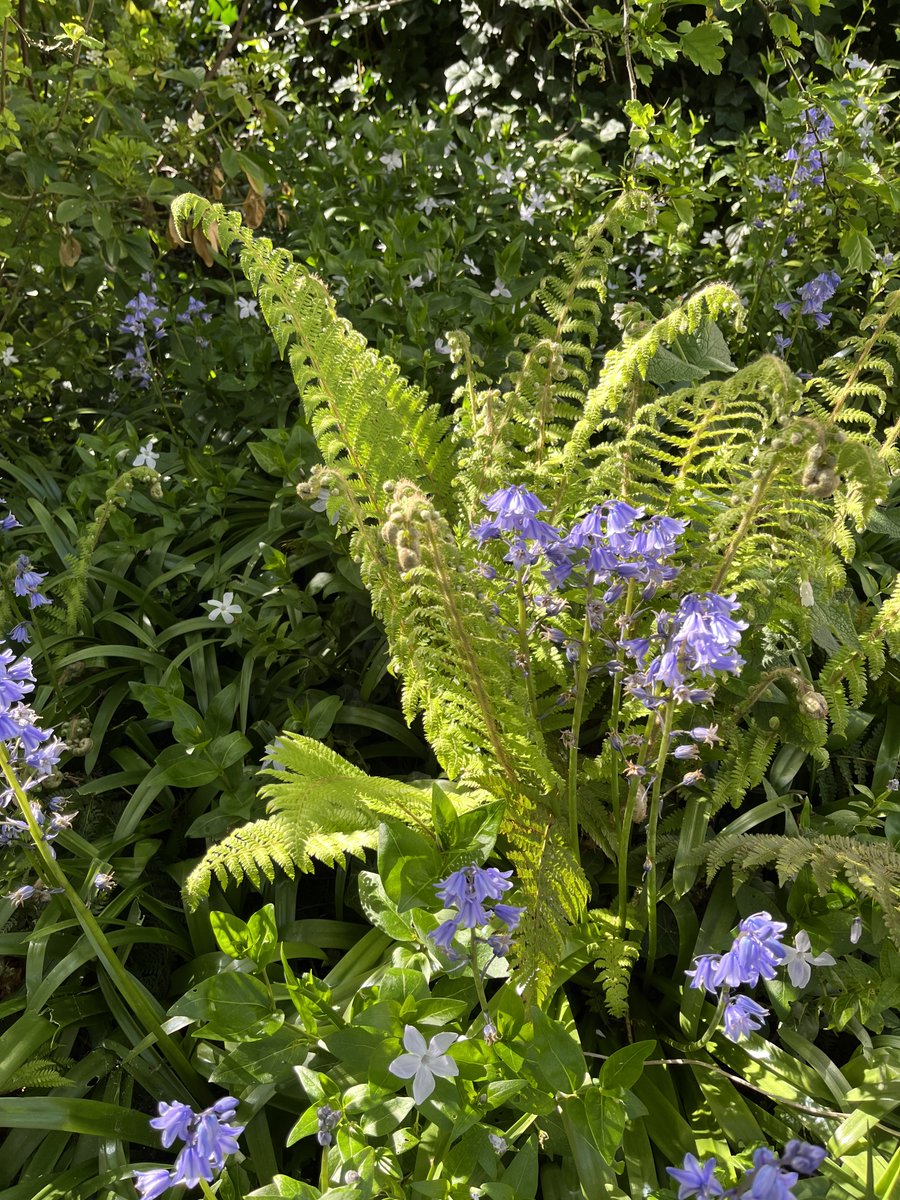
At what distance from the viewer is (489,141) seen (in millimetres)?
4027

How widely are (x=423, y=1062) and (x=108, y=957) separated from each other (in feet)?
2.01

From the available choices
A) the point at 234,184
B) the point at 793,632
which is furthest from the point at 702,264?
the point at 793,632

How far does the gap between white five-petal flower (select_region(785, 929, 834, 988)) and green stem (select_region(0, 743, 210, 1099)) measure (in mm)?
1047

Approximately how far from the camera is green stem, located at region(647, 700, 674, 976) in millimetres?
1426

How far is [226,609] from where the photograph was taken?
233cm

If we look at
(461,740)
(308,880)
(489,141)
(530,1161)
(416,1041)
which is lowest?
(530,1161)

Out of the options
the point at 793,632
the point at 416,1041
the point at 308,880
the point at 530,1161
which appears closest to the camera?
the point at 416,1041

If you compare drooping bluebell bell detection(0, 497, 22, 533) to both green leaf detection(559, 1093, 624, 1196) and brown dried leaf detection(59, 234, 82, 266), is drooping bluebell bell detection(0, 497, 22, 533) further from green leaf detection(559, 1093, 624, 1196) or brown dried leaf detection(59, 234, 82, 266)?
green leaf detection(559, 1093, 624, 1196)

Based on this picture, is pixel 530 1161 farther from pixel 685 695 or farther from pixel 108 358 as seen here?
pixel 108 358

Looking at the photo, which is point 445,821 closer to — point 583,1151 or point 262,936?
point 262,936

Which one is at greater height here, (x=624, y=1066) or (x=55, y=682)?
(x=55, y=682)

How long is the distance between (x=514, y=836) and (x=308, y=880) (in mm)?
688

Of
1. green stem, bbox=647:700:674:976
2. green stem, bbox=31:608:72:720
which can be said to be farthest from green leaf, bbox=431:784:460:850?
green stem, bbox=31:608:72:720

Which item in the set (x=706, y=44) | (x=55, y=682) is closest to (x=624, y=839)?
(x=55, y=682)
